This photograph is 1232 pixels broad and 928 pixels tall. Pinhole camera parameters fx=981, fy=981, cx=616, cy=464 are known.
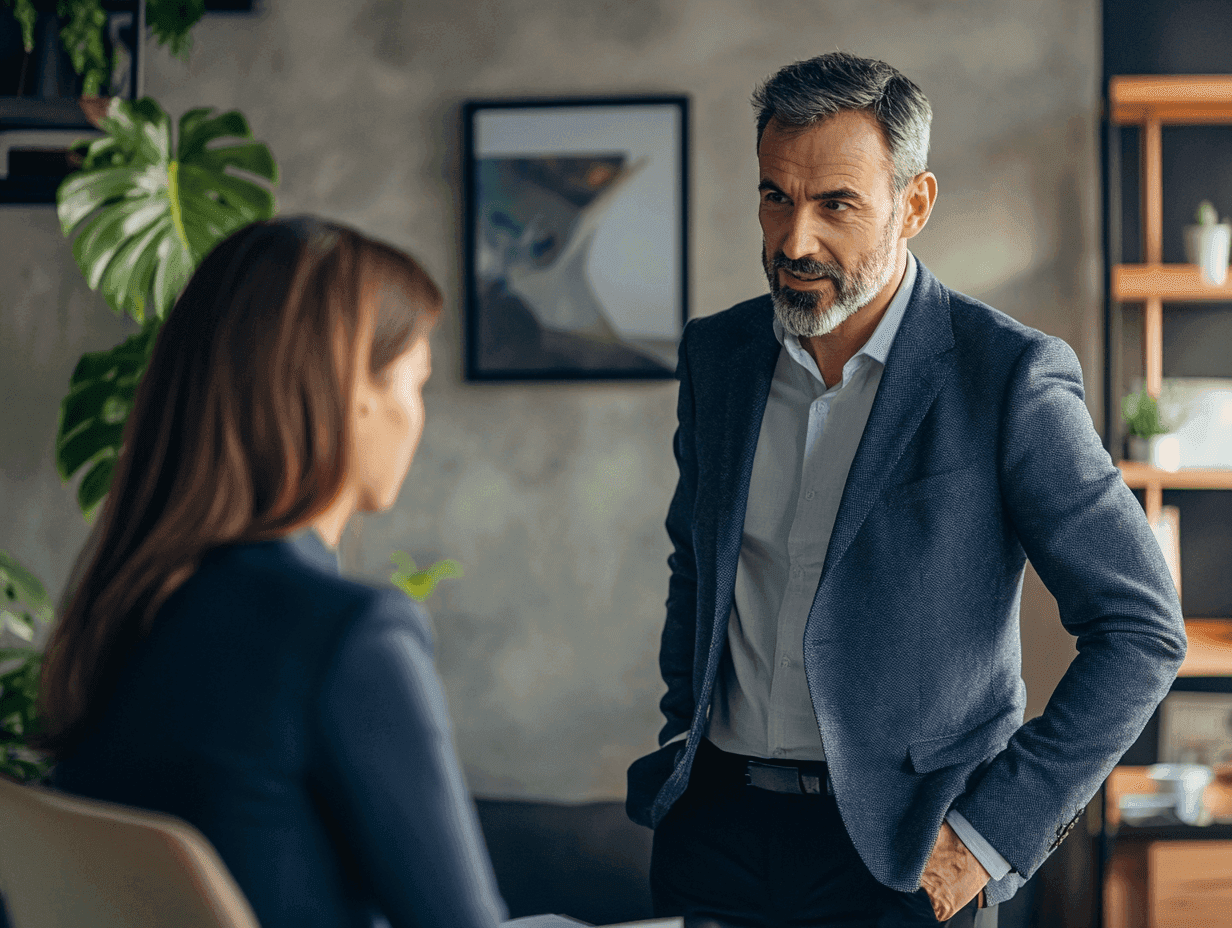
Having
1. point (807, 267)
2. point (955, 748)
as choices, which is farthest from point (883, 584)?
point (807, 267)

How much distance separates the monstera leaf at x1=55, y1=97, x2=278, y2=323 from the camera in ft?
6.84

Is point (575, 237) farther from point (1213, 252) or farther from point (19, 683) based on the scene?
point (19, 683)

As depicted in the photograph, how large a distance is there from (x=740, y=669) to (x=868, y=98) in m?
0.82

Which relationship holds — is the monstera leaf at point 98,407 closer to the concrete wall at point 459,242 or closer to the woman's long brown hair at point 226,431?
the concrete wall at point 459,242

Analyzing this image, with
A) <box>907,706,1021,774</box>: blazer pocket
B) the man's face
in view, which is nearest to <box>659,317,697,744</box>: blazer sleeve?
the man's face

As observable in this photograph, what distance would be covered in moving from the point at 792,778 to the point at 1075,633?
42 centimetres

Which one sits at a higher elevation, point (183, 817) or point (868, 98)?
point (868, 98)

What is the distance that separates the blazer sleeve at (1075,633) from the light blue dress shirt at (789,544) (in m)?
0.23

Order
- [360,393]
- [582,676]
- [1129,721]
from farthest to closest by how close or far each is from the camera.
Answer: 1. [582,676]
2. [1129,721]
3. [360,393]

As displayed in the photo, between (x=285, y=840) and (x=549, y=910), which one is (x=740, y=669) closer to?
(x=285, y=840)

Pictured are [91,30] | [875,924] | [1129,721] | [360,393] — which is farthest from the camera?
[91,30]

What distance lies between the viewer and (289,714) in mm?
665

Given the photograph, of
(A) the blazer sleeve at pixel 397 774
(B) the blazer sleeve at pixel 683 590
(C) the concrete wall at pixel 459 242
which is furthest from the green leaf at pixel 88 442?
(A) the blazer sleeve at pixel 397 774

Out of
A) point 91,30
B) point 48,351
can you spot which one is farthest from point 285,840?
point 48,351
